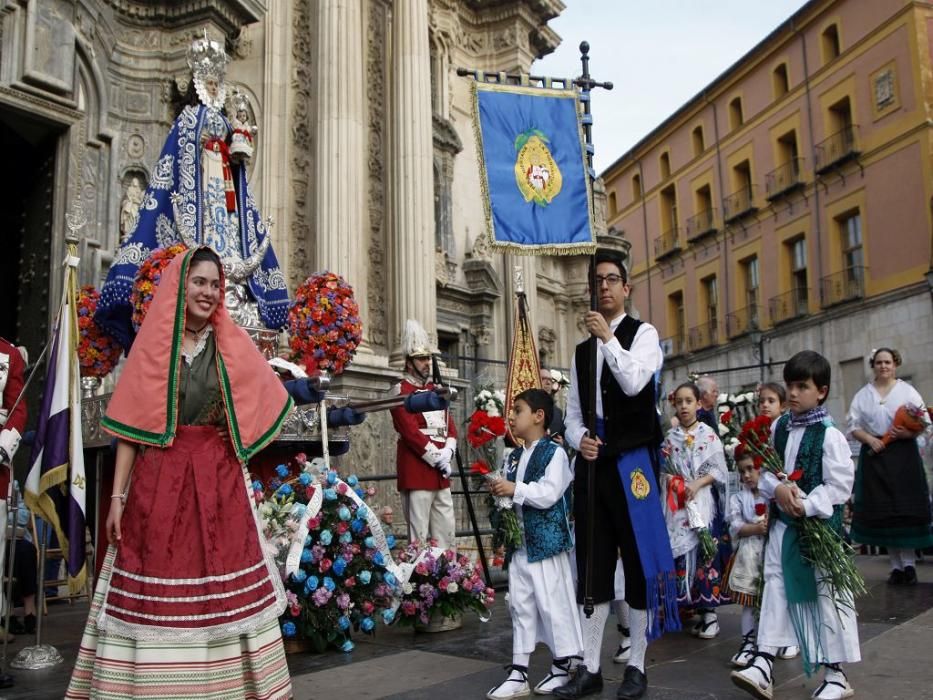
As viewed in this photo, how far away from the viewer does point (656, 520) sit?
4.53 m

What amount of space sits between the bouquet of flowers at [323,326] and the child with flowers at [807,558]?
3.33 meters

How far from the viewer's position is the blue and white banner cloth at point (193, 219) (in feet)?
21.5

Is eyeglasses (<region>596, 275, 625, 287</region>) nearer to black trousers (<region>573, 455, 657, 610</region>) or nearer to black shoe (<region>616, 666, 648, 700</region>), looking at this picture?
black trousers (<region>573, 455, 657, 610</region>)

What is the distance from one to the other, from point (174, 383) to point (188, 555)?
0.76 m

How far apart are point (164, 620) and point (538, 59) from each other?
21.0m

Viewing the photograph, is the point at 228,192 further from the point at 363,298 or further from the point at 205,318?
the point at 363,298

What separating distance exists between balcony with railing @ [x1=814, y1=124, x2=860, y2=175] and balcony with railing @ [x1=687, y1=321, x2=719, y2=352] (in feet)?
28.3

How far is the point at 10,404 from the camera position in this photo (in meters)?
5.85

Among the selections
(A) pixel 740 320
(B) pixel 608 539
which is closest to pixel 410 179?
(B) pixel 608 539

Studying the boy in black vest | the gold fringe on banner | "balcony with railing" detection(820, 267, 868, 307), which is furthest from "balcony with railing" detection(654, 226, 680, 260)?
the boy in black vest

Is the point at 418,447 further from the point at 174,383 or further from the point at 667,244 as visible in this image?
the point at 667,244

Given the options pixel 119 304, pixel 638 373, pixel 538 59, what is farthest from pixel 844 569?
pixel 538 59

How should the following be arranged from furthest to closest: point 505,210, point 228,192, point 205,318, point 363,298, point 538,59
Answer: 1. point 538,59
2. point 363,298
3. point 228,192
4. point 505,210
5. point 205,318

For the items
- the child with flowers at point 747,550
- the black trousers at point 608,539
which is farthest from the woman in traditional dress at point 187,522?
the child with flowers at point 747,550
